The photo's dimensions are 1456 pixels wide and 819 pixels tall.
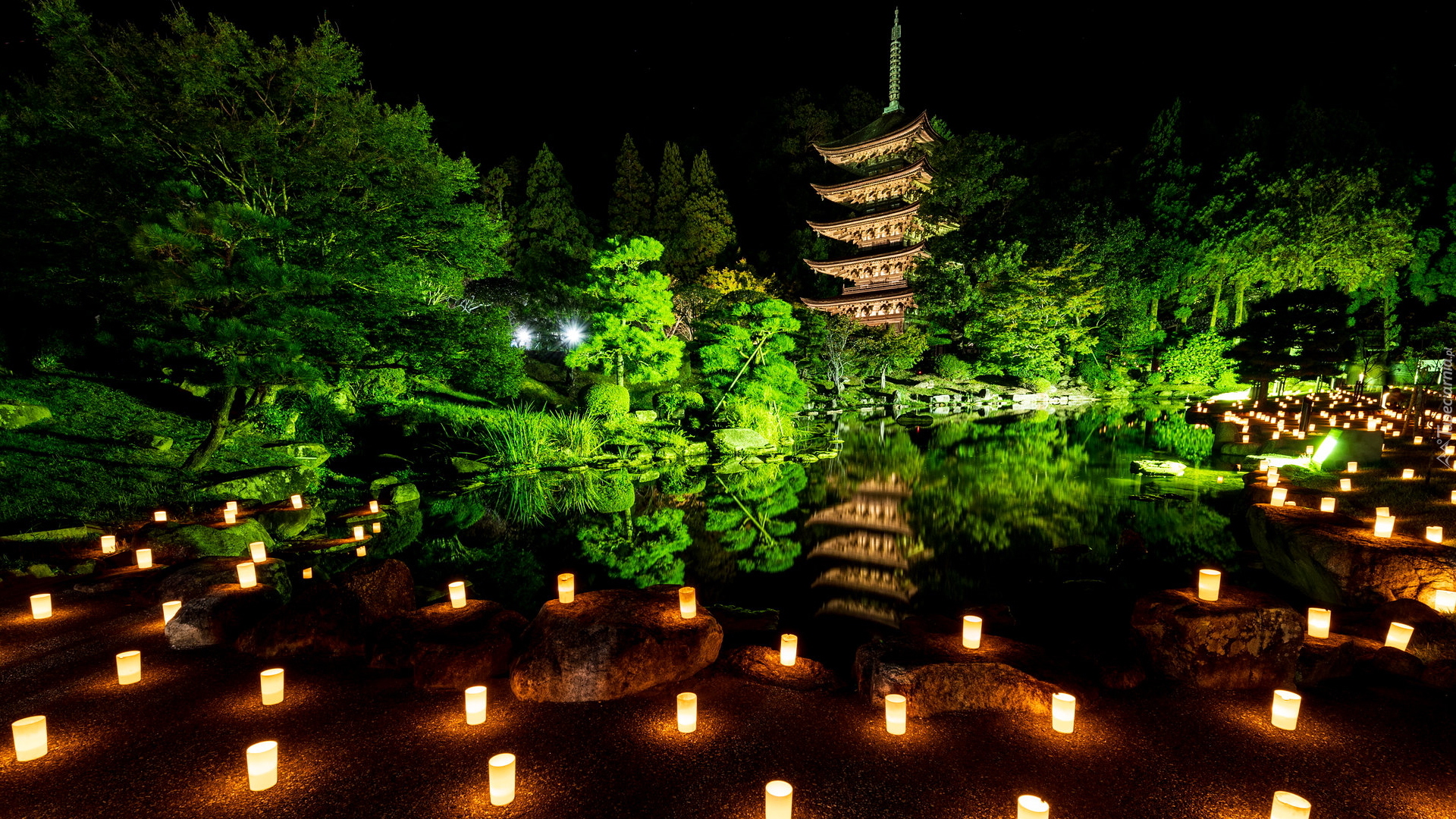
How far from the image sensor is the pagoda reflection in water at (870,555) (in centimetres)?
530

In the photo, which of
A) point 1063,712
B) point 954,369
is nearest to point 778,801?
point 1063,712

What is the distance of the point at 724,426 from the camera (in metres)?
13.0

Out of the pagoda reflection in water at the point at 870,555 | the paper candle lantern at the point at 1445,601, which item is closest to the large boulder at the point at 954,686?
the pagoda reflection in water at the point at 870,555

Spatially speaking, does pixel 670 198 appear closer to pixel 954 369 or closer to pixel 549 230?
pixel 549 230

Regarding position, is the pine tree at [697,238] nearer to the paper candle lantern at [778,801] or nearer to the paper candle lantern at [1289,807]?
the paper candle lantern at [778,801]

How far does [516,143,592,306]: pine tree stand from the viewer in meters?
22.8

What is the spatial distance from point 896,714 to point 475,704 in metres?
1.95

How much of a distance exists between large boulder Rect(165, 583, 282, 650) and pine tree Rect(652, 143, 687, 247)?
21.8 metres

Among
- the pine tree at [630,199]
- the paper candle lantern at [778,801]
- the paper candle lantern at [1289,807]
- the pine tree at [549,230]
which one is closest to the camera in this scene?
the paper candle lantern at [1289,807]

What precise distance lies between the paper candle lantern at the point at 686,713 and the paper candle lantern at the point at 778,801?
2.41 feet

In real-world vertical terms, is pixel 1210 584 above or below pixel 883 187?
below

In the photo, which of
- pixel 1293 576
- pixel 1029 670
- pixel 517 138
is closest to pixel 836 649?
pixel 1029 670

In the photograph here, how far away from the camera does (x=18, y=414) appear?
22.6 feet

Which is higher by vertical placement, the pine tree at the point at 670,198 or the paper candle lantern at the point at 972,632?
the pine tree at the point at 670,198
